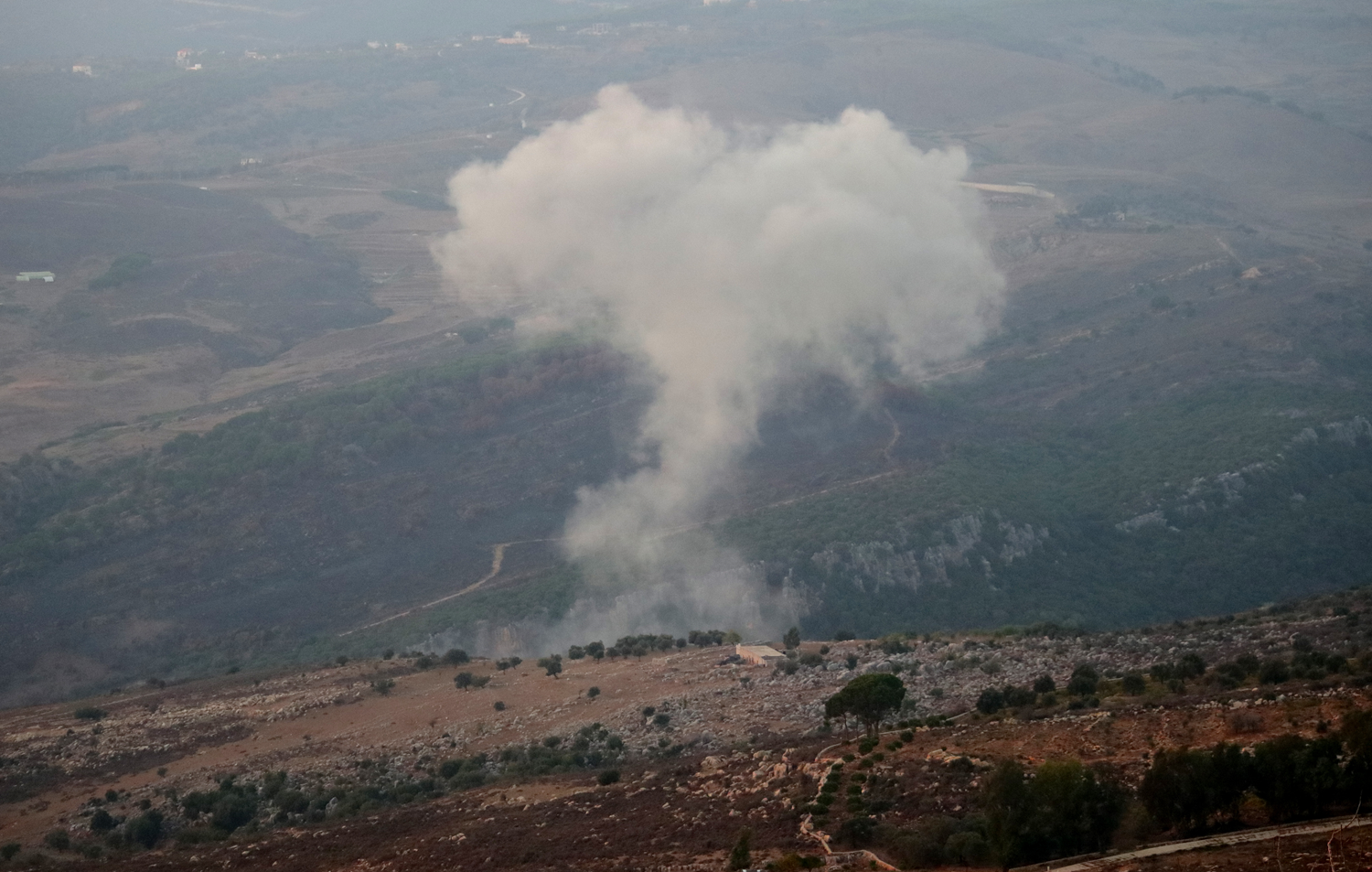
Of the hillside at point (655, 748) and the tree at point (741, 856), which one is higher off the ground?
the tree at point (741, 856)

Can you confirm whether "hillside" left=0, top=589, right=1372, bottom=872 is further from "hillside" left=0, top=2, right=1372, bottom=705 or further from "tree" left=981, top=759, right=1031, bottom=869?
"hillside" left=0, top=2, right=1372, bottom=705

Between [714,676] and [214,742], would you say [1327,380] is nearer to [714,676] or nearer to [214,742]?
[714,676]

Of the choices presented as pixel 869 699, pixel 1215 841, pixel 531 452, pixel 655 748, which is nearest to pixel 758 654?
pixel 655 748

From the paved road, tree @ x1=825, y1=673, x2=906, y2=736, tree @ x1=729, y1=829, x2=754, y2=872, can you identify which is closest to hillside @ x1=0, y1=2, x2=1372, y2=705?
tree @ x1=825, y1=673, x2=906, y2=736

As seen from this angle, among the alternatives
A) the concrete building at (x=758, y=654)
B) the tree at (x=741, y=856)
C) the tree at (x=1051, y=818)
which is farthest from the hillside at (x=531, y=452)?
the tree at (x=1051, y=818)

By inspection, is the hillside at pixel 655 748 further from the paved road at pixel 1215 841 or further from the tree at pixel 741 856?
the paved road at pixel 1215 841

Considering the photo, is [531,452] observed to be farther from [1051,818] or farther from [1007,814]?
[1051,818]
